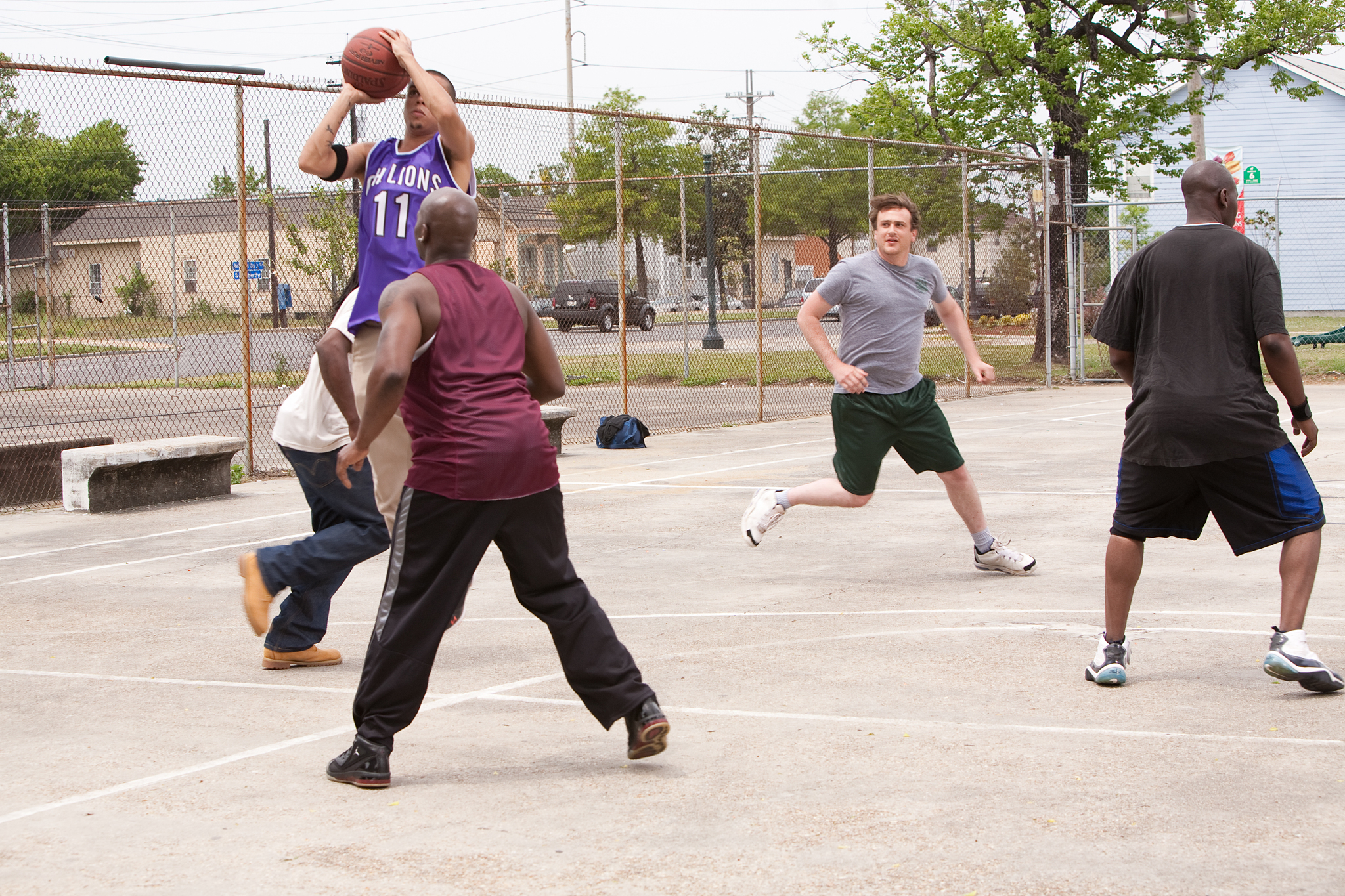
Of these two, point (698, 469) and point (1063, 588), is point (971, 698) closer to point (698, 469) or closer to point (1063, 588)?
point (1063, 588)

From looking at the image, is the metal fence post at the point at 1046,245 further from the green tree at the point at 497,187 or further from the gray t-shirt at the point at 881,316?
the gray t-shirt at the point at 881,316

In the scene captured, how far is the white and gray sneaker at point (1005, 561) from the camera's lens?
723 cm

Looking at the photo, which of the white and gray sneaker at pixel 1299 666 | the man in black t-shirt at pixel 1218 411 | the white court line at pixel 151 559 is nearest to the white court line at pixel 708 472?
the white court line at pixel 151 559

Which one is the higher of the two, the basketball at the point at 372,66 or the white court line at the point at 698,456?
the basketball at the point at 372,66

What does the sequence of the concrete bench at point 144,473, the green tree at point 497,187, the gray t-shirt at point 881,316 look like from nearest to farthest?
the gray t-shirt at point 881,316, the concrete bench at point 144,473, the green tree at point 497,187

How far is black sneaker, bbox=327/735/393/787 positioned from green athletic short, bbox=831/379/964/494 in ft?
12.2

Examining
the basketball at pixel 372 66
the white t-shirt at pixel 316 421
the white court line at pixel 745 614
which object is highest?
the basketball at pixel 372 66

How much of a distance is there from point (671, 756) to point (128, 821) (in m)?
1.58

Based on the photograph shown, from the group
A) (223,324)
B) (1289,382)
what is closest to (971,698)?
(1289,382)

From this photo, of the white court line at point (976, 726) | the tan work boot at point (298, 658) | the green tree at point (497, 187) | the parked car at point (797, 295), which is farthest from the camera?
the parked car at point (797, 295)

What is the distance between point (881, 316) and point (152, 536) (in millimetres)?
4913

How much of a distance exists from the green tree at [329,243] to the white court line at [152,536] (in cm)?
628

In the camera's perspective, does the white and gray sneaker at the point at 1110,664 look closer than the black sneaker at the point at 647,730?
No

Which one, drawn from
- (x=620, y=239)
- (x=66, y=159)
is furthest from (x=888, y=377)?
(x=66, y=159)
